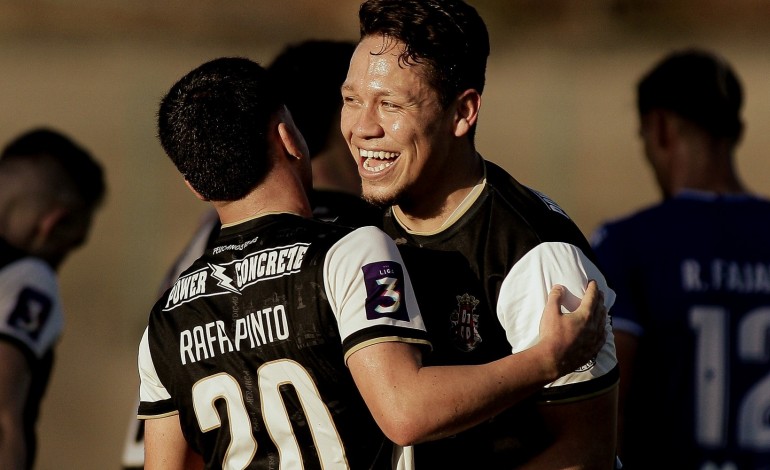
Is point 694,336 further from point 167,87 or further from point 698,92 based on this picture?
point 167,87

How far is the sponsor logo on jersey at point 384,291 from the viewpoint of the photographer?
285 cm

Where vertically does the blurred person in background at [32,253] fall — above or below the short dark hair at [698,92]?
below

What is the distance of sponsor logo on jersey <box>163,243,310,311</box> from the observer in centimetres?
300

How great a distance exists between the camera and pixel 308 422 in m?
3.03

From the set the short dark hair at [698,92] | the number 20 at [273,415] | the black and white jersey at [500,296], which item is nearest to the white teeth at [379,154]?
the black and white jersey at [500,296]

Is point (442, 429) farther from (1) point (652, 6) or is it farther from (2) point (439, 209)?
(1) point (652, 6)

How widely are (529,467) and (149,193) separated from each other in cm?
→ 1166

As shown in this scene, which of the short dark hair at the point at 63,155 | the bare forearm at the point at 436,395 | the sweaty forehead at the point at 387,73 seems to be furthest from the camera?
the short dark hair at the point at 63,155

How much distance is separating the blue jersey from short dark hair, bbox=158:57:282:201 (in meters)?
2.15

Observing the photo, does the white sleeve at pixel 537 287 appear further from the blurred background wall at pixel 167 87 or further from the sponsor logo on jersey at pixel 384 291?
the blurred background wall at pixel 167 87

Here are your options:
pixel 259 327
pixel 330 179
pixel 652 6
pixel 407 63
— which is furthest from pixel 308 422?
pixel 652 6

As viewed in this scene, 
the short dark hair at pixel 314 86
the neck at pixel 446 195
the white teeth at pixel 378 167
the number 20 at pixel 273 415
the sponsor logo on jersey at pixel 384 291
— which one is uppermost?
the short dark hair at pixel 314 86

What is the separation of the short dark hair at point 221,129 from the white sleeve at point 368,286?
37 cm

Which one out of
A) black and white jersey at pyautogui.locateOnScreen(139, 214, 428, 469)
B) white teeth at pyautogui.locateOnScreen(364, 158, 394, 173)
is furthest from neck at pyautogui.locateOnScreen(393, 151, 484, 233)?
black and white jersey at pyautogui.locateOnScreen(139, 214, 428, 469)
